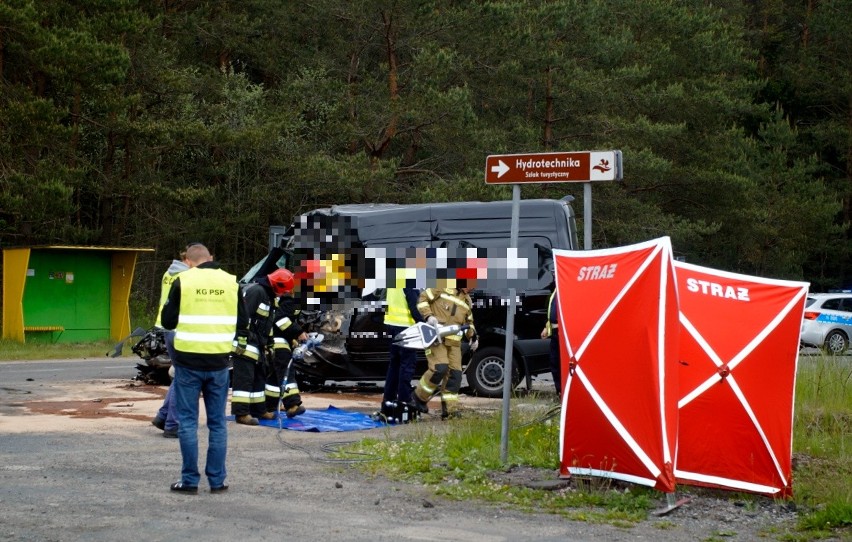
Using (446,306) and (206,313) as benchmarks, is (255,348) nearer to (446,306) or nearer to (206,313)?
(446,306)

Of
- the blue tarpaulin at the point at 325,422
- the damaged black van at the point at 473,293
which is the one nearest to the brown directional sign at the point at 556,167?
the blue tarpaulin at the point at 325,422

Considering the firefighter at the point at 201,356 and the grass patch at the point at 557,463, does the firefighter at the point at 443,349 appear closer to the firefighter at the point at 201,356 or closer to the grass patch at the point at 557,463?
the grass patch at the point at 557,463

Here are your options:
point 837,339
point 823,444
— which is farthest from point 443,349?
point 837,339

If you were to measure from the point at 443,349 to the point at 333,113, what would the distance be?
22.4m

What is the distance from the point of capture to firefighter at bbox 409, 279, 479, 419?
12.6 meters

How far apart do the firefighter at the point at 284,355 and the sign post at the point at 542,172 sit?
3510mm

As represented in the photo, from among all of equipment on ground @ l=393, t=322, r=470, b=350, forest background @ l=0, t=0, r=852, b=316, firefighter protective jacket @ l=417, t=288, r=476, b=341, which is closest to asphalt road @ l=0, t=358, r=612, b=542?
equipment on ground @ l=393, t=322, r=470, b=350

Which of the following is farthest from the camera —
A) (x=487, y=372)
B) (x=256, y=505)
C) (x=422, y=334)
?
(x=487, y=372)

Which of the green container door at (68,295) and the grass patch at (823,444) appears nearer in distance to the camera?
the grass patch at (823,444)

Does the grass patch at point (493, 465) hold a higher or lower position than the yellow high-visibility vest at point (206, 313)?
lower

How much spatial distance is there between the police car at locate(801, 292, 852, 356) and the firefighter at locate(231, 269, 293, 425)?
18.3 meters

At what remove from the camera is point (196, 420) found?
8570mm

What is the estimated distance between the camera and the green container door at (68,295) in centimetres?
2611

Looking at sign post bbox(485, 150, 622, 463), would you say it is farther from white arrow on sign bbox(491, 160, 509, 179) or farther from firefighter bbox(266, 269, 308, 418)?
firefighter bbox(266, 269, 308, 418)
